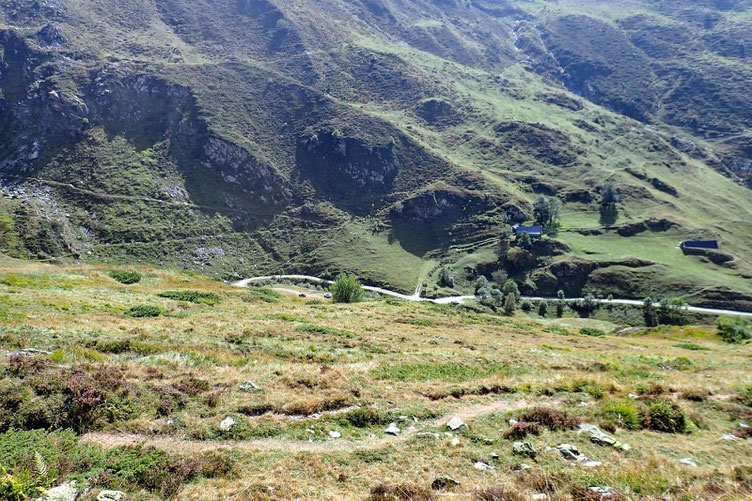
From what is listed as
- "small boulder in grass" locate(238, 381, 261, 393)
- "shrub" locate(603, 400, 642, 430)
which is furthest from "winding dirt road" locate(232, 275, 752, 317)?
"small boulder in grass" locate(238, 381, 261, 393)

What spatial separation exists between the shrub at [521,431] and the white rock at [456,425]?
1573 millimetres

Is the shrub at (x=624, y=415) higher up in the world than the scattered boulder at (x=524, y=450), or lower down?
higher up

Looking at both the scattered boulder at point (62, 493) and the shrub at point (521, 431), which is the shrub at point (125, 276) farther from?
the shrub at point (521, 431)

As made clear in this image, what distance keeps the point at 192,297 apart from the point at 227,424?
30777mm

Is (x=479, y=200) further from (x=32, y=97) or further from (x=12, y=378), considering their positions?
(x=32, y=97)

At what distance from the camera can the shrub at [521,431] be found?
13980mm

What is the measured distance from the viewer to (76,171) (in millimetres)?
135500

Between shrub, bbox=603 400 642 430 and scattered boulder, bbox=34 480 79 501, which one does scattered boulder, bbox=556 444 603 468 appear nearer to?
shrub, bbox=603 400 642 430

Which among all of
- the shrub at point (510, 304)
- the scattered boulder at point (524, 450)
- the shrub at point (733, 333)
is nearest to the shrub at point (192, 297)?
the scattered boulder at point (524, 450)

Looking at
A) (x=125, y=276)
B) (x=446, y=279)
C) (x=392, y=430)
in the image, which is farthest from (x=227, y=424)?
(x=446, y=279)

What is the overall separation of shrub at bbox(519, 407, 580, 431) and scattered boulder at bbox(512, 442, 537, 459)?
2.31 metres

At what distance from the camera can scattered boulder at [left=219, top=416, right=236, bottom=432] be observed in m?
13.2

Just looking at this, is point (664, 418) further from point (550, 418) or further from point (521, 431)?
point (521, 431)

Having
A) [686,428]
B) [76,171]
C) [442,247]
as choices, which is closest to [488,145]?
[442,247]
